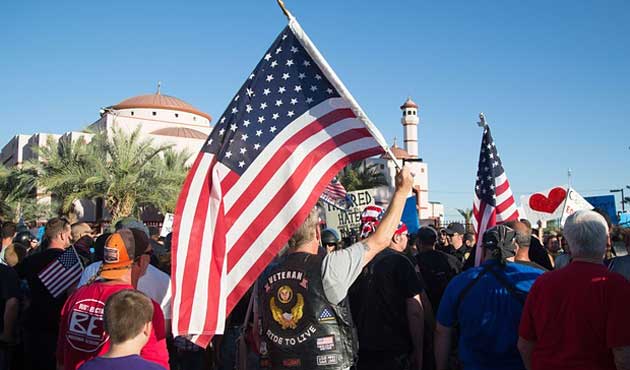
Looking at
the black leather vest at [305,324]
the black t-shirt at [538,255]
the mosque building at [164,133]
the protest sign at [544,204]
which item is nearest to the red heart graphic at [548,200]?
the protest sign at [544,204]

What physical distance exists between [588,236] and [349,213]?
10.9 metres

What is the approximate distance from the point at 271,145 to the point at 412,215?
6.91m

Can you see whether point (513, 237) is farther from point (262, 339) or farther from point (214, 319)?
point (214, 319)

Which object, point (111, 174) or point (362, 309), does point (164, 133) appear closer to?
point (111, 174)

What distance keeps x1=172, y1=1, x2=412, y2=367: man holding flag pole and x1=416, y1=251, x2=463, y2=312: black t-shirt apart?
9.11ft

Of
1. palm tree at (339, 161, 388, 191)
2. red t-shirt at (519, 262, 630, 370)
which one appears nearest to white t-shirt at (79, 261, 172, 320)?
red t-shirt at (519, 262, 630, 370)

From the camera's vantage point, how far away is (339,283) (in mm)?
3451

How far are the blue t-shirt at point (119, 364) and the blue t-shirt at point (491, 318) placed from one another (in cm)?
210

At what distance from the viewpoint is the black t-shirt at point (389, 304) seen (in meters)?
4.73

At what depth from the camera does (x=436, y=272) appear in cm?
628

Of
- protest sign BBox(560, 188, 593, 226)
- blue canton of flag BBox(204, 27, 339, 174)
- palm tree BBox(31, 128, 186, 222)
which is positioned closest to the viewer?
blue canton of flag BBox(204, 27, 339, 174)

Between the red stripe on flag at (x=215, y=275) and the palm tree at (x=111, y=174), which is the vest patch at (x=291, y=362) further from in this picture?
the palm tree at (x=111, y=174)

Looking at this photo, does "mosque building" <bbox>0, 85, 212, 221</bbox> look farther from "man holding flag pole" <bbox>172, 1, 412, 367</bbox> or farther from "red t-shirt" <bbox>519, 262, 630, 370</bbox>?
"red t-shirt" <bbox>519, 262, 630, 370</bbox>

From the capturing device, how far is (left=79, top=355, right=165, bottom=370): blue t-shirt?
2895 mm
